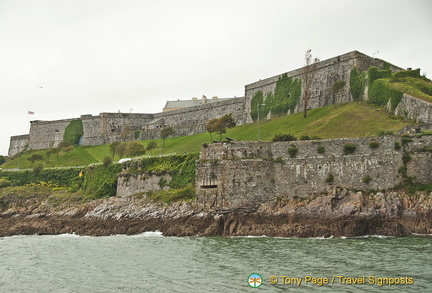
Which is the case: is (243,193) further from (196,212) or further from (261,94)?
(261,94)

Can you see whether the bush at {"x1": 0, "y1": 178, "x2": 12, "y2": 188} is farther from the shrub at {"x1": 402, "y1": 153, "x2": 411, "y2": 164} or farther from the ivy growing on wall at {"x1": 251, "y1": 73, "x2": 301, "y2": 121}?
the shrub at {"x1": 402, "y1": 153, "x2": 411, "y2": 164}

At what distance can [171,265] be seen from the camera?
1131 inches

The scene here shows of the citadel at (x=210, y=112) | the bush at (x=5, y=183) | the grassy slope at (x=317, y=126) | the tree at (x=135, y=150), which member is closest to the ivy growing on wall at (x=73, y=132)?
the citadel at (x=210, y=112)

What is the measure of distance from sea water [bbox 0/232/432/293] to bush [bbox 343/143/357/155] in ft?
29.3

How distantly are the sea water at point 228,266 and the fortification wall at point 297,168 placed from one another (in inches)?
241

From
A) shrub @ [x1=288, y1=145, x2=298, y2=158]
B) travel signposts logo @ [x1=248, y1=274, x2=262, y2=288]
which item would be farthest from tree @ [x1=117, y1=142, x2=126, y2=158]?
travel signposts logo @ [x1=248, y1=274, x2=262, y2=288]

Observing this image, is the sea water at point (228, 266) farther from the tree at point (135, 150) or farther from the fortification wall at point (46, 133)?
the fortification wall at point (46, 133)

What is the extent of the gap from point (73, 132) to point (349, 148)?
3097 inches

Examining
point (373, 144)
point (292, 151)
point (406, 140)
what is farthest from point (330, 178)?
point (406, 140)

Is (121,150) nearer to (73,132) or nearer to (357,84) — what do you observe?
(73,132)

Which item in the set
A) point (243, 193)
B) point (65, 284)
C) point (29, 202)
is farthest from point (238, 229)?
point (29, 202)

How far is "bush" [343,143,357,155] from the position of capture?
40688 mm

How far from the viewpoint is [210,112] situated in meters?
91.7

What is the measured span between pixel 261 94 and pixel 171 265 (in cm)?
5317
